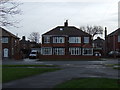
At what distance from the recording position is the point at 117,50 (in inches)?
2953

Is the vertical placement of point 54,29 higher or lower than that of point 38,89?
higher

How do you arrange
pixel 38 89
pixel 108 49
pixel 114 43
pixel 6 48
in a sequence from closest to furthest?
pixel 38 89 < pixel 6 48 < pixel 114 43 < pixel 108 49

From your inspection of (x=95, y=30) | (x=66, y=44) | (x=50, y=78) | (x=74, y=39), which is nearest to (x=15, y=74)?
(x=50, y=78)

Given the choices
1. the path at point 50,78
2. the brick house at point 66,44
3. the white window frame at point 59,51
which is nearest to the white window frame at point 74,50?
the brick house at point 66,44

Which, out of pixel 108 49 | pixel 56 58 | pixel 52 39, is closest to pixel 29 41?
pixel 108 49

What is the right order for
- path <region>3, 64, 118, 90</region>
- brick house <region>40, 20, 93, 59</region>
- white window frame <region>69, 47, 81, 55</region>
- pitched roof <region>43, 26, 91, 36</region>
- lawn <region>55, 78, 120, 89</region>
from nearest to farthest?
lawn <region>55, 78, 120, 89</region>, path <region>3, 64, 118, 90</region>, brick house <region>40, 20, 93, 59</region>, white window frame <region>69, 47, 81, 55</region>, pitched roof <region>43, 26, 91, 36</region>

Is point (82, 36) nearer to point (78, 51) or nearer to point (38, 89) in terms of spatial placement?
point (78, 51)

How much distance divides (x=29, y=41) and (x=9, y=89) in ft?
357

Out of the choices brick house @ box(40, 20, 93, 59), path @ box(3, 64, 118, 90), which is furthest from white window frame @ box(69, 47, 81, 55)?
path @ box(3, 64, 118, 90)

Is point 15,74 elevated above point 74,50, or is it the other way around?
point 74,50

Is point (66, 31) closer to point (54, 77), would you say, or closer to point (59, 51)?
point (59, 51)

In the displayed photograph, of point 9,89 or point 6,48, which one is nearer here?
point 9,89

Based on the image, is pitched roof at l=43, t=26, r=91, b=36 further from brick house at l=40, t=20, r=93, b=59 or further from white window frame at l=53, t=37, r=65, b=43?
white window frame at l=53, t=37, r=65, b=43

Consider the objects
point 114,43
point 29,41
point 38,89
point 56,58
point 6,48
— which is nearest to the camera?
point 38,89
